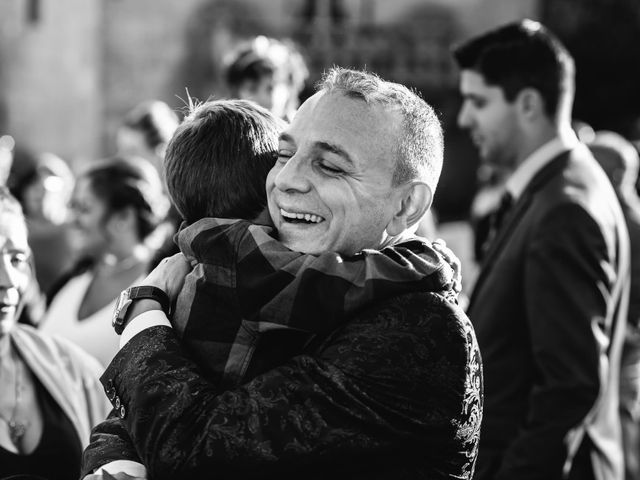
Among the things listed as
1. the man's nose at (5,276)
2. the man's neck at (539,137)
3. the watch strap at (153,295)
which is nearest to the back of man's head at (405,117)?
the watch strap at (153,295)

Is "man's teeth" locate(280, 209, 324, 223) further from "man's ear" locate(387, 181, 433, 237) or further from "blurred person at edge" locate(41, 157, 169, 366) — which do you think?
"blurred person at edge" locate(41, 157, 169, 366)

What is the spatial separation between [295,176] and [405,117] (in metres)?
0.24

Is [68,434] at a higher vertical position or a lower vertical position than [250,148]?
lower

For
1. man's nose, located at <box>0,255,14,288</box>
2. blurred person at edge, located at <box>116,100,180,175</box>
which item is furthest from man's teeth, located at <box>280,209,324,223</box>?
blurred person at edge, located at <box>116,100,180,175</box>

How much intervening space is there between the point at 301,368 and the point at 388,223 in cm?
36

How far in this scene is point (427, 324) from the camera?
1767 millimetres

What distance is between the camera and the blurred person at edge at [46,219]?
6637mm

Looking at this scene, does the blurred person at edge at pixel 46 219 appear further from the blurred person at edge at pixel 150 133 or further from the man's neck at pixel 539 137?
the man's neck at pixel 539 137

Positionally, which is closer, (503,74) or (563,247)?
(563,247)

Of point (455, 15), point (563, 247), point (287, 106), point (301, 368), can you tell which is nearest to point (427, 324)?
point (301, 368)

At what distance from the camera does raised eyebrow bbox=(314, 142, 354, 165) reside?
6.17ft

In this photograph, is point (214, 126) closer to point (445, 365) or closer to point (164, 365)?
point (164, 365)

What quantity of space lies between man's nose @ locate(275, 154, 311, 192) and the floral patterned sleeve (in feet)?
0.94

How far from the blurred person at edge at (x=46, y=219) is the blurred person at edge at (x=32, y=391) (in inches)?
148
